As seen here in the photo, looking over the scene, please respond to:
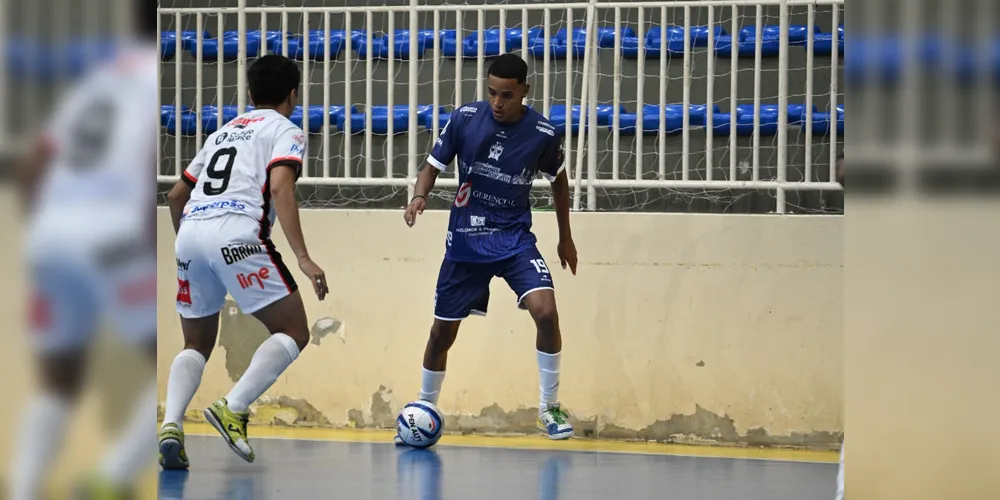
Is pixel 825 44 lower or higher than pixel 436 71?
higher

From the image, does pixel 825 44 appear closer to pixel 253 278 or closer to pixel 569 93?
pixel 569 93

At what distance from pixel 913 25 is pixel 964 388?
63 centimetres

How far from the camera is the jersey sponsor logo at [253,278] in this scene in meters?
5.89

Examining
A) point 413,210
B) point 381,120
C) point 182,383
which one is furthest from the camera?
point 381,120

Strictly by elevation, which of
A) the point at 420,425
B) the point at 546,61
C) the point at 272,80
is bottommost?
the point at 420,425

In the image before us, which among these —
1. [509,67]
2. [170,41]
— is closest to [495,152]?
[509,67]

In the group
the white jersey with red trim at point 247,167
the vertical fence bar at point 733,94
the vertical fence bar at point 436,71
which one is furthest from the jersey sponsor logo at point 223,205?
the vertical fence bar at point 733,94

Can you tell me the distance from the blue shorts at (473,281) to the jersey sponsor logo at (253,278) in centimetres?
149

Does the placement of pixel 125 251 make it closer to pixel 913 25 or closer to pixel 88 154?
pixel 88 154

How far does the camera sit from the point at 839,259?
7.54 m

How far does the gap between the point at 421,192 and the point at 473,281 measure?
0.62 meters

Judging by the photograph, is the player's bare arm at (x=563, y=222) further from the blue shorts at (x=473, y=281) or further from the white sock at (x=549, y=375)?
the white sock at (x=549, y=375)

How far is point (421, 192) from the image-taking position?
6.88 meters

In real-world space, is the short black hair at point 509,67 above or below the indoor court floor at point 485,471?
above
